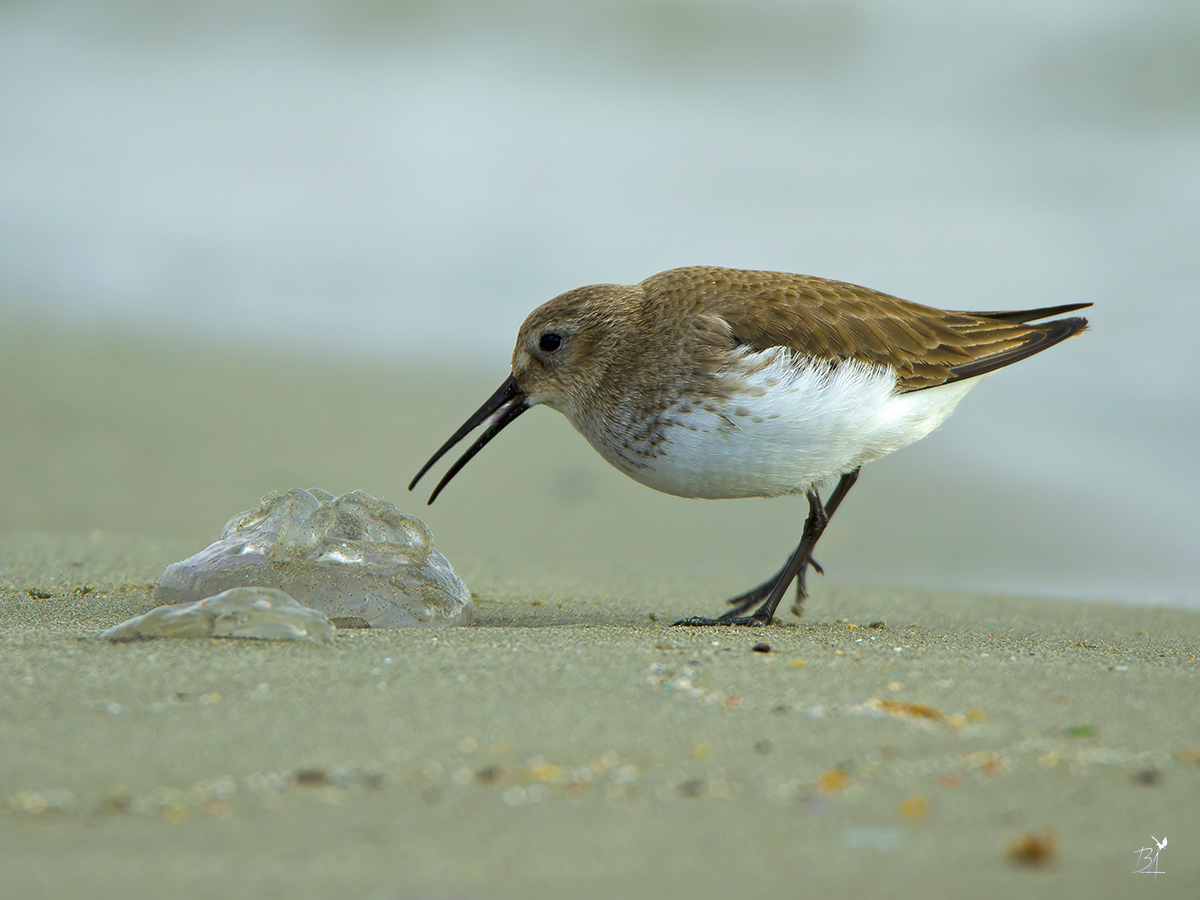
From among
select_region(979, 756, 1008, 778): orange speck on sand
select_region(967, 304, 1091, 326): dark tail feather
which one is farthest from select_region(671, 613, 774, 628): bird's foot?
select_region(979, 756, 1008, 778): orange speck on sand

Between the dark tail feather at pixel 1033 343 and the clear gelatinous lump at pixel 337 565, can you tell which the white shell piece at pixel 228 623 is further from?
the dark tail feather at pixel 1033 343

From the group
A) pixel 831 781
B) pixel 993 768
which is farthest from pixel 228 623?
pixel 993 768

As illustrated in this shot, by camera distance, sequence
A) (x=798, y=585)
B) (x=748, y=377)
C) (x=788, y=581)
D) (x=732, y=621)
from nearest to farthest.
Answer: (x=748, y=377)
(x=732, y=621)
(x=788, y=581)
(x=798, y=585)

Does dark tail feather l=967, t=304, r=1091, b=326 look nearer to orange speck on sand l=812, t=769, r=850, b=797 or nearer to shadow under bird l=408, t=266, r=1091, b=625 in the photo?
shadow under bird l=408, t=266, r=1091, b=625

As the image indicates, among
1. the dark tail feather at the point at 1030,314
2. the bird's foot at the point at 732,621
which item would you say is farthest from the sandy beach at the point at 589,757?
the dark tail feather at the point at 1030,314

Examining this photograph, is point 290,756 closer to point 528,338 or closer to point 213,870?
point 213,870

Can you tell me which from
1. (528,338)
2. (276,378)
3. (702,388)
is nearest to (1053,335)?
(702,388)

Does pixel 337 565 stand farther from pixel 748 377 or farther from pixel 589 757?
pixel 589 757
